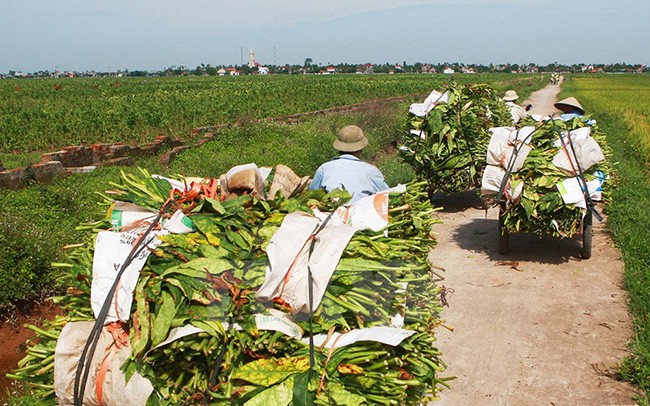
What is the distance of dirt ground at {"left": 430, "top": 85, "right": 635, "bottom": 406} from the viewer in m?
4.54

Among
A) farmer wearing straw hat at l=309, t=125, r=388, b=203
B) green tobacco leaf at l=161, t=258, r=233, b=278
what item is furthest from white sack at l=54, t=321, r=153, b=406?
farmer wearing straw hat at l=309, t=125, r=388, b=203

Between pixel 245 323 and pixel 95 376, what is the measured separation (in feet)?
2.47

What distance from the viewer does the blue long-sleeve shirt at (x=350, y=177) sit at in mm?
4844

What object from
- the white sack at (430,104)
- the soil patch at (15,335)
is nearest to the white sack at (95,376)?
the soil patch at (15,335)

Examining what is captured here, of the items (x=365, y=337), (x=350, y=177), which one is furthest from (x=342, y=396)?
(x=350, y=177)

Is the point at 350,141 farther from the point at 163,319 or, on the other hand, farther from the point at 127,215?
the point at 163,319

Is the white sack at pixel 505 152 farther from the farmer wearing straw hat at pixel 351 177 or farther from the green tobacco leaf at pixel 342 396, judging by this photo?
the green tobacco leaf at pixel 342 396

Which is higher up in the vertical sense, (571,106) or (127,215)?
(571,106)

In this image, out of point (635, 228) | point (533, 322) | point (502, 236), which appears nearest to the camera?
point (533, 322)

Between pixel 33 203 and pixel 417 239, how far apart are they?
6.96 metres

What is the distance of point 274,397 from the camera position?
2.52 metres

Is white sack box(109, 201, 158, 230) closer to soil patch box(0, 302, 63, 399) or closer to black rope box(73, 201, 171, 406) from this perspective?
black rope box(73, 201, 171, 406)

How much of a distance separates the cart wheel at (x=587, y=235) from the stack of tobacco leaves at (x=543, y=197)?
115 mm

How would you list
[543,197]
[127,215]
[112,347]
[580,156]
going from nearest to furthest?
[112,347], [127,215], [543,197], [580,156]
